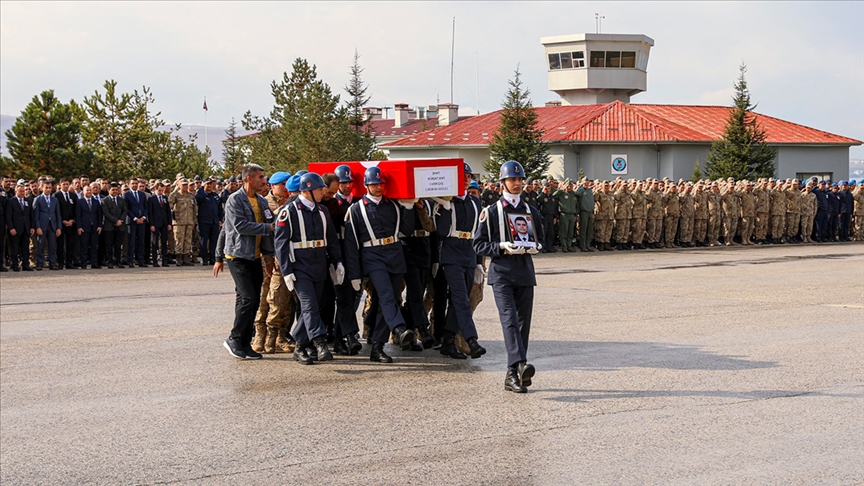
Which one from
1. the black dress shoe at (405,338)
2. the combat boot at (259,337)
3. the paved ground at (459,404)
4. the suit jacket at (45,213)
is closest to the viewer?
the paved ground at (459,404)

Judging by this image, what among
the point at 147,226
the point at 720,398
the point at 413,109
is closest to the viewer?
the point at 720,398

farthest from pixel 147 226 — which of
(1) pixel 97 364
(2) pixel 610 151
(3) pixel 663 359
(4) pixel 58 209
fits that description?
(2) pixel 610 151

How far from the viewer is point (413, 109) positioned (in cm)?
10500

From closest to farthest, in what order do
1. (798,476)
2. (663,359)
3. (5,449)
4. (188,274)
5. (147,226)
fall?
(798,476) → (5,449) → (663,359) → (188,274) → (147,226)

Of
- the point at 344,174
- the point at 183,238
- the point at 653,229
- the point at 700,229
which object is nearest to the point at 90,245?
the point at 183,238

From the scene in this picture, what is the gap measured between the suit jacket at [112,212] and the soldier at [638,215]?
46.9ft

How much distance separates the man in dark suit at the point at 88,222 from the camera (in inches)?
846

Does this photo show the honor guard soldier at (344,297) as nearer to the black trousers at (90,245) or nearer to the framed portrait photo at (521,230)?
the framed portrait photo at (521,230)

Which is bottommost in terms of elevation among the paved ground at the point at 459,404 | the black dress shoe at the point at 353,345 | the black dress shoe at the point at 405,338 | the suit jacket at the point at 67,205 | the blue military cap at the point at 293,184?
the paved ground at the point at 459,404

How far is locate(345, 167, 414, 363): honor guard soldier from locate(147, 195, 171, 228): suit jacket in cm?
1333

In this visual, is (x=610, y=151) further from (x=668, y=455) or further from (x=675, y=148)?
(x=668, y=455)

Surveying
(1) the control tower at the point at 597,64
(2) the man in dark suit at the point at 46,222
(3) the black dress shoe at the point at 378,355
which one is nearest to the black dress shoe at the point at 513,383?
(3) the black dress shoe at the point at 378,355

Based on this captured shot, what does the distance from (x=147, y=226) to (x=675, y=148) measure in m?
30.9

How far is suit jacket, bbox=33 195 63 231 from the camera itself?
20906 millimetres
